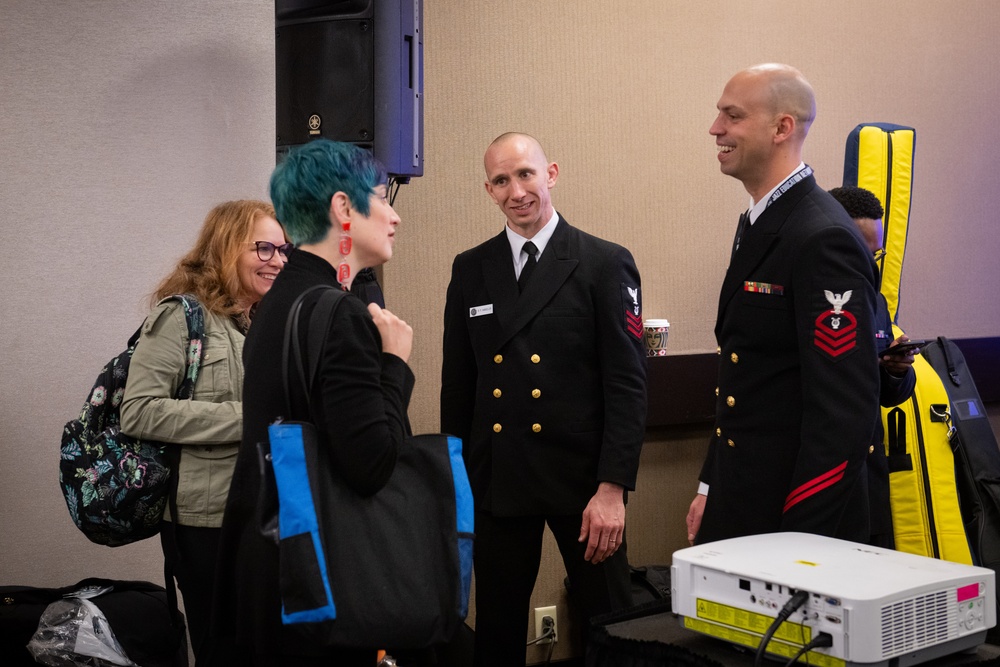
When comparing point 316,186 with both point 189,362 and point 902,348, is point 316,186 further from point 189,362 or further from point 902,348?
point 902,348

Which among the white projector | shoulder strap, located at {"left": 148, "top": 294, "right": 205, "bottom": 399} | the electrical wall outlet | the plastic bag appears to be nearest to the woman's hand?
the white projector

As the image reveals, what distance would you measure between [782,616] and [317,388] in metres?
0.70

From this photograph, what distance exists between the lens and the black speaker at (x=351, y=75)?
97.0 inches

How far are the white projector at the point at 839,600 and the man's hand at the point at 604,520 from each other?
87cm

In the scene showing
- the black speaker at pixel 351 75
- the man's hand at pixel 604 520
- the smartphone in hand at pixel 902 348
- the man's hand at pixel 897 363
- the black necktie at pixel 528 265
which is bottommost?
the man's hand at pixel 604 520

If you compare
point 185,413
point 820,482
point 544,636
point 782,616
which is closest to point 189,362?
point 185,413

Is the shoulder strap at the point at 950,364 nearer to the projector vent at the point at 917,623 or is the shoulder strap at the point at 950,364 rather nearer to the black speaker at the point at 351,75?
the black speaker at the point at 351,75

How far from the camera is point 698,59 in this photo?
11.7 ft

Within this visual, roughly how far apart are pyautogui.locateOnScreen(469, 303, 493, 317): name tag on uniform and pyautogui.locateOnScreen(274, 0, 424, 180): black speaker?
429 millimetres

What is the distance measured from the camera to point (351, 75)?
2471mm

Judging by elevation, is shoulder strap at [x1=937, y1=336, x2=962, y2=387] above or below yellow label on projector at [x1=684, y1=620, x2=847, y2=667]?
above

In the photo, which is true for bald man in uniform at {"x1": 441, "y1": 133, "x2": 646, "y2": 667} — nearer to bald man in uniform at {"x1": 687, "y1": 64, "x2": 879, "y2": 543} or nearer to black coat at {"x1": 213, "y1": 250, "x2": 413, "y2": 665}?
bald man in uniform at {"x1": 687, "y1": 64, "x2": 879, "y2": 543}

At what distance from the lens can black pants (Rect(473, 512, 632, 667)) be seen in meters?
2.28

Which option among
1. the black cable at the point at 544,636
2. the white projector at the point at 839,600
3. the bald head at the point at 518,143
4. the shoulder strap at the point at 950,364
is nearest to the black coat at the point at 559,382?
the bald head at the point at 518,143
